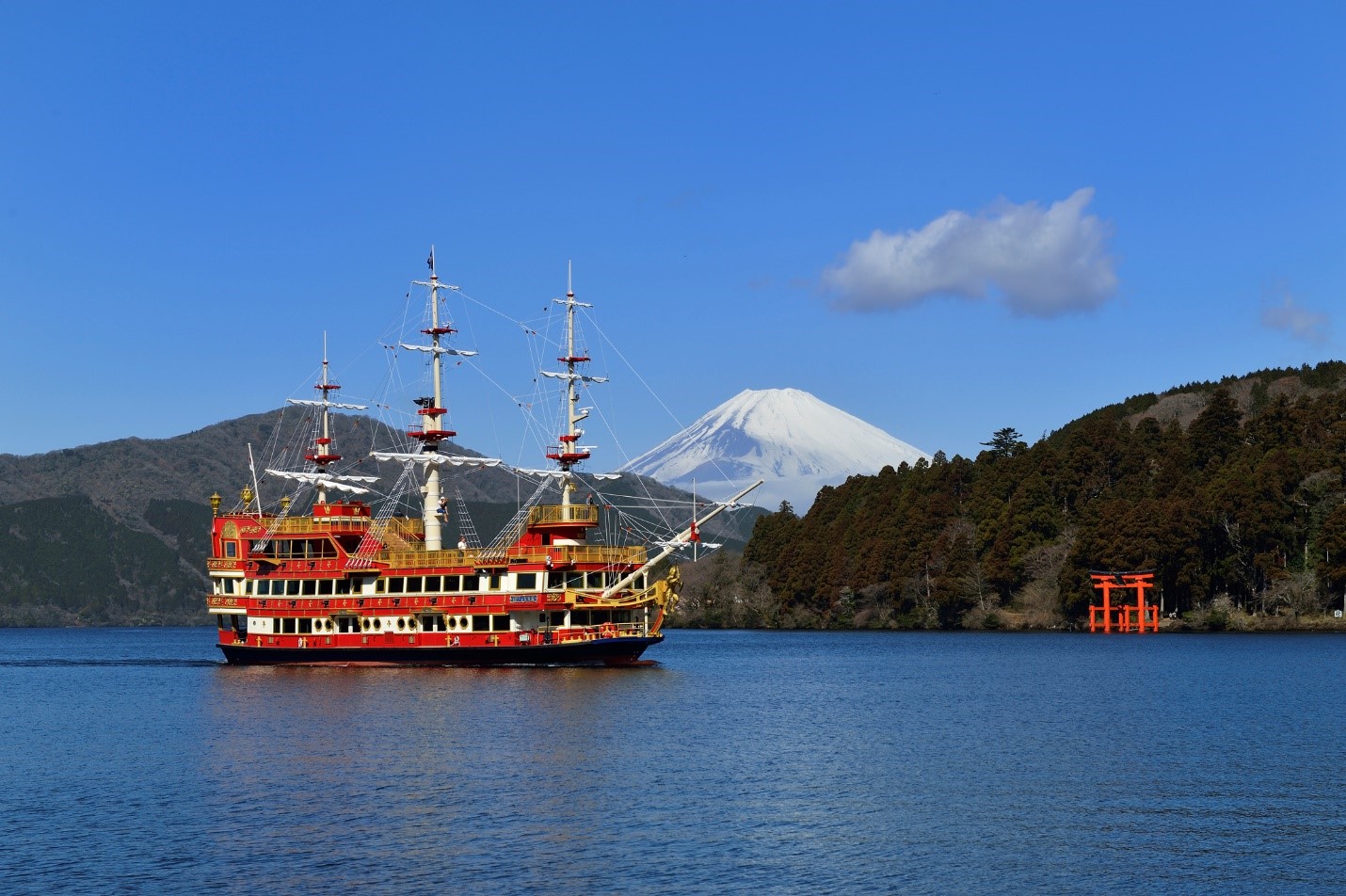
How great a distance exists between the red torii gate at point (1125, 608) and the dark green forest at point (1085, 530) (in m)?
1.16

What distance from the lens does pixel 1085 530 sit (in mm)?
133625

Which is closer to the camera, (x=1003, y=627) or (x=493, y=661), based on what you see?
(x=493, y=661)

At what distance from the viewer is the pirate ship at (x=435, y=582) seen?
8369cm

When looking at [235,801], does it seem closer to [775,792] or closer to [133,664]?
[775,792]

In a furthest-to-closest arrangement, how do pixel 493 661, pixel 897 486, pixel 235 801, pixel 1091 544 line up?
pixel 897 486, pixel 1091 544, pixel 493 661, pixel 235 801

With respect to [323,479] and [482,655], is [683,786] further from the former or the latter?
[323,479]

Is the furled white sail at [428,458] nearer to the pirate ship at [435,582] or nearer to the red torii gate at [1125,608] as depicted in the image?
the pirate ship at [435,582]

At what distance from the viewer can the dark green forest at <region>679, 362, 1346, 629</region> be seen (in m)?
123

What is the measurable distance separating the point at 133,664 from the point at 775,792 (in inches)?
3280

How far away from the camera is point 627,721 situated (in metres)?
58.4

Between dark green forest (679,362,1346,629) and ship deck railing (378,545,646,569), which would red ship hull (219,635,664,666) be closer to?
ship deck railing (378,545,646,569)

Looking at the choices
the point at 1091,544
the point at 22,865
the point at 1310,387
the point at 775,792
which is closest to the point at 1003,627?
the point at 1091,544

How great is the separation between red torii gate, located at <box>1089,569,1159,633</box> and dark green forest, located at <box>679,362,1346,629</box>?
116cm

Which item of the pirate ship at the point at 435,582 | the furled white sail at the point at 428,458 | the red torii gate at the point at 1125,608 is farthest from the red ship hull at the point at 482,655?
the red torii gate at the point at 1125,608
